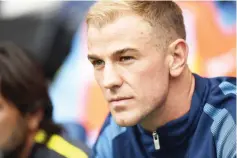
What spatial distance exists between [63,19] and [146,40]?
32.5 inches

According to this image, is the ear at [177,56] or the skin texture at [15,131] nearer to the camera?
the ear at [177,56]

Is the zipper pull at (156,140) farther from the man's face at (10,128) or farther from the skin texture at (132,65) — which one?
the man's face at (10,128)

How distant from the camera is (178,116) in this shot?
861 millimetres

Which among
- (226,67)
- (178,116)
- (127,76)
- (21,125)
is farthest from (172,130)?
(226,67)

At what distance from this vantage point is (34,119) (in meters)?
1.16

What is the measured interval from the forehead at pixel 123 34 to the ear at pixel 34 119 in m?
0.40

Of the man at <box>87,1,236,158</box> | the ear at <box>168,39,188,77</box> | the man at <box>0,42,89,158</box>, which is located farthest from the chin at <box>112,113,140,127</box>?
the man at <box>0,42,89,158</box>

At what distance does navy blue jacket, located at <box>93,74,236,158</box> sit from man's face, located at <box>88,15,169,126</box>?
79mm

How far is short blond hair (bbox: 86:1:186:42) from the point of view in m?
0.81

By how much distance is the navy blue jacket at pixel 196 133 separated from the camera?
81cm

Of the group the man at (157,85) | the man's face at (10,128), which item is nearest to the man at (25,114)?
the man's face at (10,128)

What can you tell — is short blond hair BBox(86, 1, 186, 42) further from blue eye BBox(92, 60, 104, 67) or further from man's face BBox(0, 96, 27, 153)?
man's face BBox(0, 96, 27, 153)

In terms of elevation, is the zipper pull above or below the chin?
below

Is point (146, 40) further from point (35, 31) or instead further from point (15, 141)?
point (35, 31)
